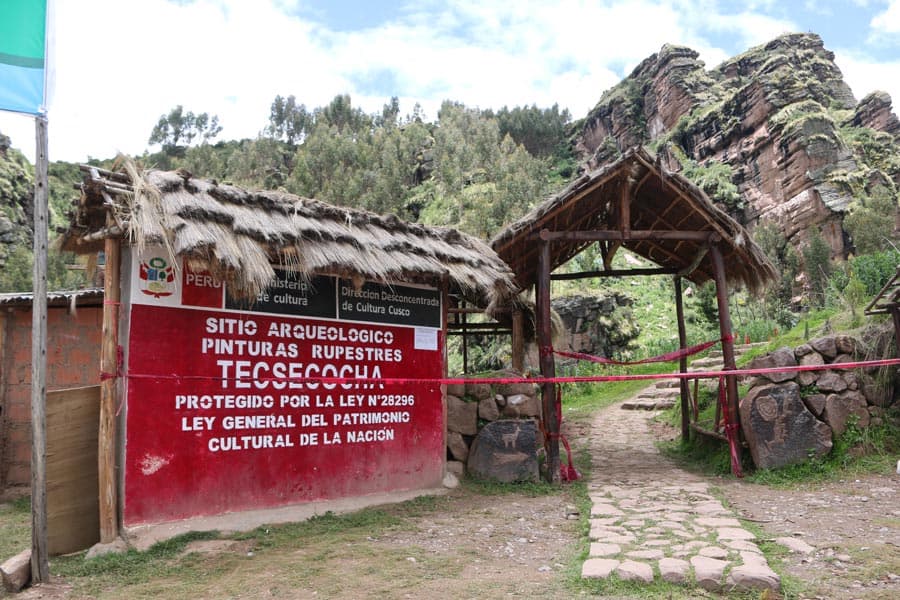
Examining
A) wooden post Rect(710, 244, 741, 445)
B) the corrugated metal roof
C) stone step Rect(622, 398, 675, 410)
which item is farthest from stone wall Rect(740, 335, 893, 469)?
the corrugated metal roof

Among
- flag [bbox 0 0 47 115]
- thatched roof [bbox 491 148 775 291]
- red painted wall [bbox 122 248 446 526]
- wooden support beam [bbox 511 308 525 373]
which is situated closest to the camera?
flag [bbox 0 0 47 115]

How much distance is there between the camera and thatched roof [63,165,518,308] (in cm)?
462

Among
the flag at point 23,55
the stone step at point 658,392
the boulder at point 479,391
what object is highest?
the flag at point 23,55

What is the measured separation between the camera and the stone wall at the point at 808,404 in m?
Answer: 6.80

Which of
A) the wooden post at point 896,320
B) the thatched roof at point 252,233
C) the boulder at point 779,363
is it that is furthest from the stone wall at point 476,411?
the wooden post at point 896,320

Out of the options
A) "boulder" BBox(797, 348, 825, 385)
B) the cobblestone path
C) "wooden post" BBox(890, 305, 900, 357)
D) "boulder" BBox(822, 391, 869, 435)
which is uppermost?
"wooden post" BBox(890, 305, 900, 357)

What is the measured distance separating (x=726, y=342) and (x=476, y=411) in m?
3.33

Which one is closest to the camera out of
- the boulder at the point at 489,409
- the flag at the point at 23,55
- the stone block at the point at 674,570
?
the stone block at the point at 674,570

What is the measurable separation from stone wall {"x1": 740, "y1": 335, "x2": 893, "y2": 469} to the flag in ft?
24.5

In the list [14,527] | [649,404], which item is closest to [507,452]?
[14,527]

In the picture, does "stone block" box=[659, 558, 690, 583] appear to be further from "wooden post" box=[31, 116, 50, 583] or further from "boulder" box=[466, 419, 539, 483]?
→ "wooden post" box=[31, 116, 50, 583]

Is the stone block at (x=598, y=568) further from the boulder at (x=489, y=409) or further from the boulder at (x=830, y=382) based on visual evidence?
the boulder at (x=830, y=382)

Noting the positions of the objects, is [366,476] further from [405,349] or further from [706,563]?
[706,563]

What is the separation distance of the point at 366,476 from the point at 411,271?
6.93 feet
